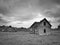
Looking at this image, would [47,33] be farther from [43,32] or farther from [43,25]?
[43,25]

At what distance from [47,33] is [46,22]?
15.3 feet

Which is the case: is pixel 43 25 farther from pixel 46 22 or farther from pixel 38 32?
pixel 38 32

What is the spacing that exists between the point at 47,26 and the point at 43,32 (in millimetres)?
3101

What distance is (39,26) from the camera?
22391 mm

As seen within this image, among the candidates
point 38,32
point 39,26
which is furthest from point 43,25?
point 38,32

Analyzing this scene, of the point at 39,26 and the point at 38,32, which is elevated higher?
the point at 39,26

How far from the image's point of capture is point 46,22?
23.1 metres

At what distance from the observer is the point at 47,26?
76.0 feet

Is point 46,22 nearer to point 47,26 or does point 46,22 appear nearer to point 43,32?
point 47,26

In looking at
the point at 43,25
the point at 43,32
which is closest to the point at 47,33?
Result: the point at 43,32

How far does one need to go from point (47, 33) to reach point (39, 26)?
15.3ft

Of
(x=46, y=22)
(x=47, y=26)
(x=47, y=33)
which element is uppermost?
(x=46, y=22)

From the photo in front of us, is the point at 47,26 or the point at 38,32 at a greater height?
the point at 47,26

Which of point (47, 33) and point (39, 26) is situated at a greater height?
point (39, 26)
